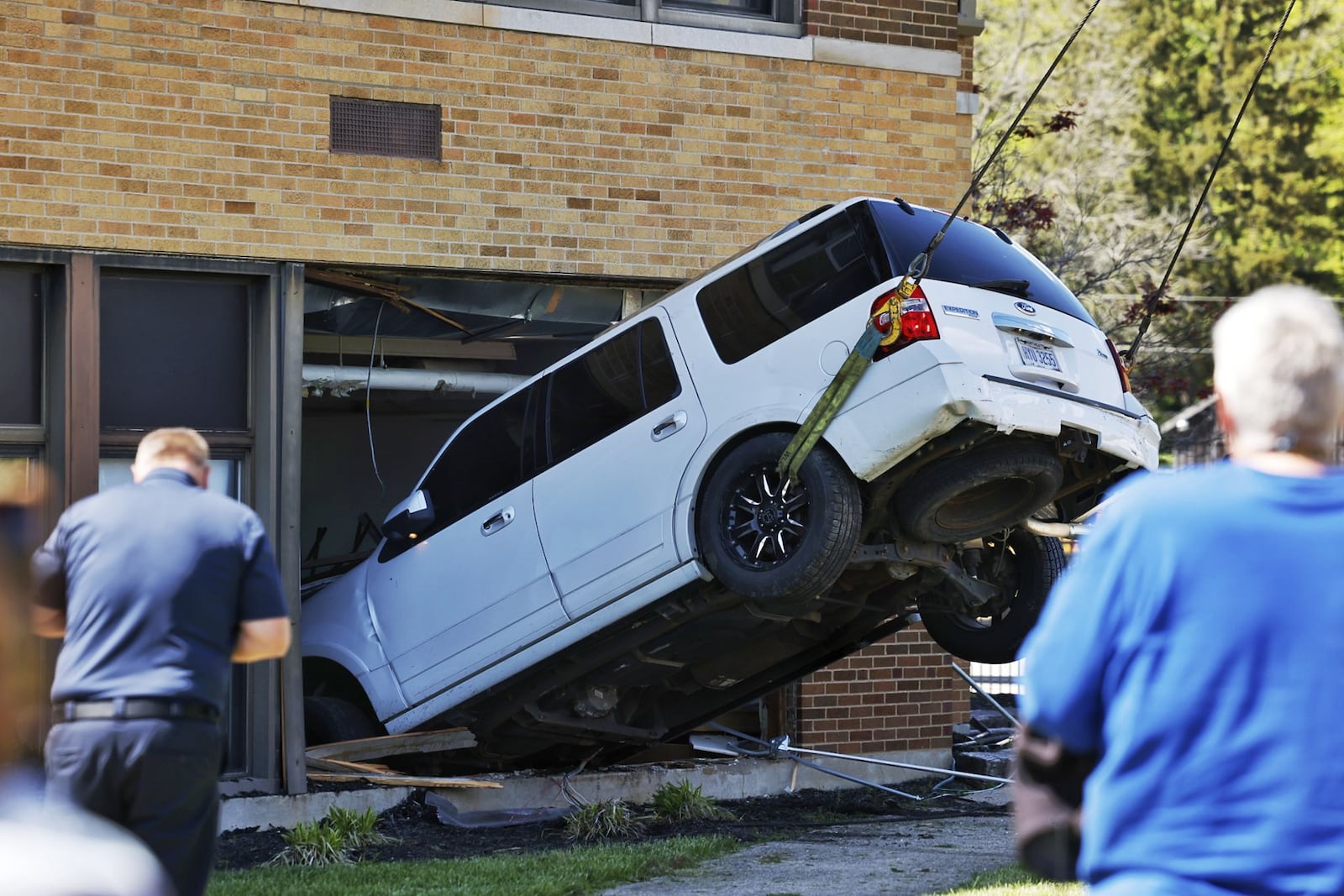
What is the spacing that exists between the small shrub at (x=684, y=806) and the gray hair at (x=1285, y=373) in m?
7.21

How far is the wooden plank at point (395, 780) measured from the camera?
9.40 m

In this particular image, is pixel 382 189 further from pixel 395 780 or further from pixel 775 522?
pixel 775 522

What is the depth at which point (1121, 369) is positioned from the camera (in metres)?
7.77

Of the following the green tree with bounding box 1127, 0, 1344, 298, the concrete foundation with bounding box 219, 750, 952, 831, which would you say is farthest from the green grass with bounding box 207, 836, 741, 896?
the green tree with bounding box 1127, 0, 1344, 298

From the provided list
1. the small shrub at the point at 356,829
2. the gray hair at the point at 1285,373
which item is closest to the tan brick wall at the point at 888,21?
the small shrub at the point at 356,829

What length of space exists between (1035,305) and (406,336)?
4808 mm

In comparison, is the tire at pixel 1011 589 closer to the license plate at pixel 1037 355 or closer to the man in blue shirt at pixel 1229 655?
the license plate at pixel 1037 355

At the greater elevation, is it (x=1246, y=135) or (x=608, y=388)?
(x=1246, y=135)

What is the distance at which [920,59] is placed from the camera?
11.0m

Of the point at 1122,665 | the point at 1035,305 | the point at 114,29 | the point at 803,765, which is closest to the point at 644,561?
the point at 1035,305

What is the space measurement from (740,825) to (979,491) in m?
2.85

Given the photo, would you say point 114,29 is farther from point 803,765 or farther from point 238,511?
point 803,765

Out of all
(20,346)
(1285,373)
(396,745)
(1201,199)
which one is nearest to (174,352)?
(20,346)

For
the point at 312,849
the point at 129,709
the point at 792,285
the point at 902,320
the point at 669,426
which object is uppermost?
the point at 792,285
